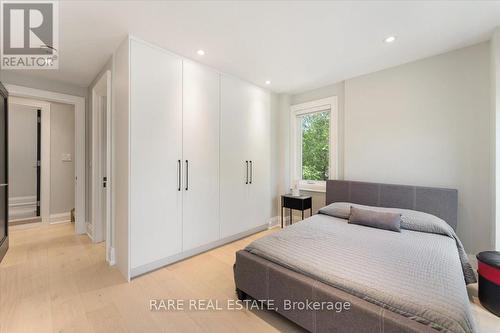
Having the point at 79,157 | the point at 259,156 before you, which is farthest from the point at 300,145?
the point at 79,157

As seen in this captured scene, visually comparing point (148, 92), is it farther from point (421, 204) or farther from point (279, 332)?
point (421, 204)

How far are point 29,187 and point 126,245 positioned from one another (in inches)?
160

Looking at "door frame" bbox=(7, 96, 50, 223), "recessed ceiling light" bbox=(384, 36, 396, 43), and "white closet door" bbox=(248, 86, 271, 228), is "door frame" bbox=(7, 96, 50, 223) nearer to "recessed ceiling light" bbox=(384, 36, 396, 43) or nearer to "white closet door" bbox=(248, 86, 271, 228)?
"white closet door" bbox=(248, 86, 271, 228)

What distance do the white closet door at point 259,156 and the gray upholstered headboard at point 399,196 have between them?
1100mm

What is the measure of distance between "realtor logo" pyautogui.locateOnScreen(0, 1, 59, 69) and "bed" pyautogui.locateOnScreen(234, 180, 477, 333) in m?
2.76

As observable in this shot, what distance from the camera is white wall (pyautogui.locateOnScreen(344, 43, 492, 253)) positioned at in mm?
2368

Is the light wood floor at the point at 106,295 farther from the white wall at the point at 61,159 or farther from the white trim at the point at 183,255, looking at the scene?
the white wall at the point at 61,159

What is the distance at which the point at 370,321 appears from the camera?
3.99 feet

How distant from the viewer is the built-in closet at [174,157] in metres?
2.27

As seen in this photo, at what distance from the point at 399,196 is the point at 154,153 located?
3.06 meters

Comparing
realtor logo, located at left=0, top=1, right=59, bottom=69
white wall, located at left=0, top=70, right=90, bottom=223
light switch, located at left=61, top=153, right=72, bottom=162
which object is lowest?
light switch, located at left=61, top=153, right=72, bottom=162

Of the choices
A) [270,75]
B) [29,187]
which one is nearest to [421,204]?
[270,75]

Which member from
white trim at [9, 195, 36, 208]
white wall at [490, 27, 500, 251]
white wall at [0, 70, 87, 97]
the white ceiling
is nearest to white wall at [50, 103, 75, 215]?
white trim at [9, 195, 36, 208]

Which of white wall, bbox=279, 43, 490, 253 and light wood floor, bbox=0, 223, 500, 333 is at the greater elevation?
white wall, bbox=279, 43, 490, 253
